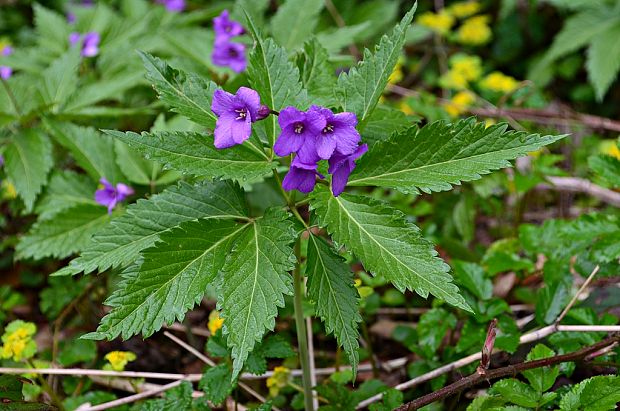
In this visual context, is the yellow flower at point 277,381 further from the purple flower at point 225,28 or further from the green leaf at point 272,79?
the purple flower at point 225,28

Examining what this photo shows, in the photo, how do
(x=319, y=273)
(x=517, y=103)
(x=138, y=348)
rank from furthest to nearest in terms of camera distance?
(x=517, y=103), (x=138, y=348), (x=319, y=273)

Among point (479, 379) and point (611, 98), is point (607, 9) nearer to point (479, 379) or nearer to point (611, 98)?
point (611, 98)

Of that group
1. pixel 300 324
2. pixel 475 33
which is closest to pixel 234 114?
pixel 300 324

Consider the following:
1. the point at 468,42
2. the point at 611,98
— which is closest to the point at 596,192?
the point at 611,98

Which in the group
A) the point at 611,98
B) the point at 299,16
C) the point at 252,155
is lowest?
the point at 611,98

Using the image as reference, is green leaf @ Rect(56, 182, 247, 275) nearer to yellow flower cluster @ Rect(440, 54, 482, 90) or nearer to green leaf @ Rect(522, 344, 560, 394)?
green leaf @ Rect(522, 344, 560, 394)

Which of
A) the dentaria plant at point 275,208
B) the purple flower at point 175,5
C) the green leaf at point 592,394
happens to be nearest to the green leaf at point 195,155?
the dentaria plant at point 275,208
